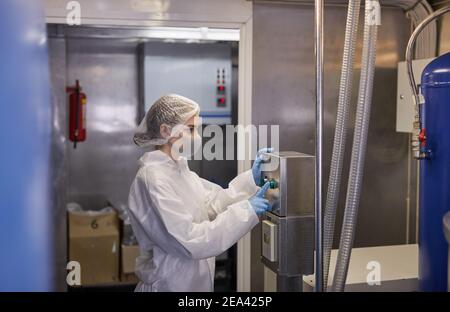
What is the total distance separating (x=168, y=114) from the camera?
1.78 metres

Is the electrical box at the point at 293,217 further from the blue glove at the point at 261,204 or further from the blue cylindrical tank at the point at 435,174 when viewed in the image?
the blue cylindrical tank at the point at 435,174

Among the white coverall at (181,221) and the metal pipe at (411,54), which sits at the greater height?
the metal pipe at (411,54)

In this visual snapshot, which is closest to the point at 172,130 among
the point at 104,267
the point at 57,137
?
the point at 57,137

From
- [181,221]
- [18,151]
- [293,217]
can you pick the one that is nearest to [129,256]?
[181,221]

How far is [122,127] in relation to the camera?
380cm

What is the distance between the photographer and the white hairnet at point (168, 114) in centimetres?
178

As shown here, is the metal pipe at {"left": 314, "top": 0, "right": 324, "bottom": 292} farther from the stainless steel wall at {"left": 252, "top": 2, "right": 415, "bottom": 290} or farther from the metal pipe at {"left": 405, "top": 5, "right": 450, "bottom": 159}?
the stainless steel wall at {"left": 252, "top": 2, "right": 415, "bottom": 290}

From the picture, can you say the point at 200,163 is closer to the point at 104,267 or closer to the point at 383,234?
the point at 383,234

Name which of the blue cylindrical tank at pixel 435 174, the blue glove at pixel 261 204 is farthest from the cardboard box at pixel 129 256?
the blue cylindrical tank at pixel 435 174

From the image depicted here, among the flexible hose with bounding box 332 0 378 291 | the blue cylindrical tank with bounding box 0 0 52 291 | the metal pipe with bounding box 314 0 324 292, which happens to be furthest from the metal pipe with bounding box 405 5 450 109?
the blue cylindrical tank with bounding box 0 0 52 291

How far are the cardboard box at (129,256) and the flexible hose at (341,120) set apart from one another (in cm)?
206

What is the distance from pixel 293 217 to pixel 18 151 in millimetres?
775

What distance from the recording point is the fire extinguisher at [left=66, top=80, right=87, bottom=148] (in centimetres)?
349

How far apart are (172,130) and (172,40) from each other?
6.27 ft
